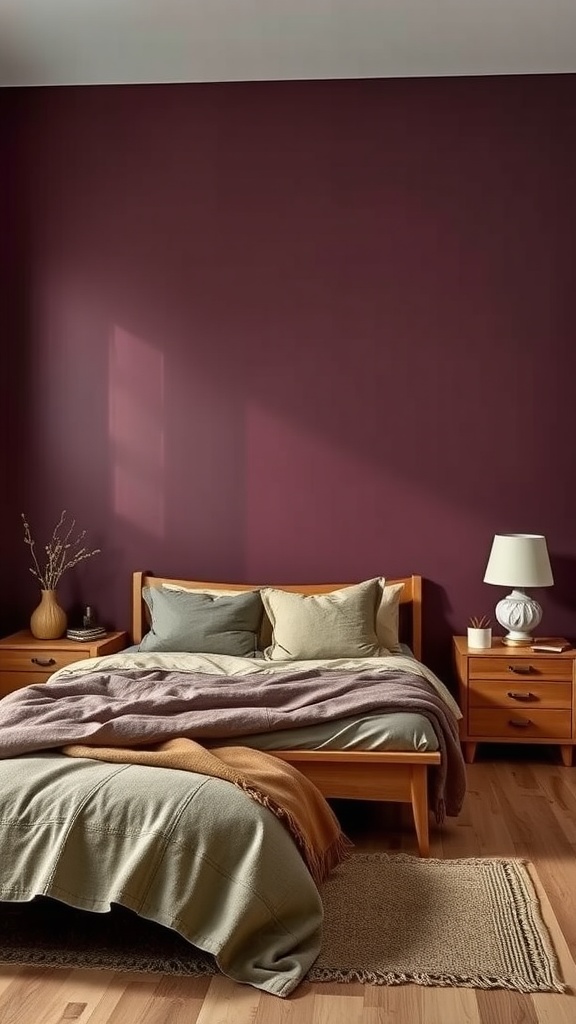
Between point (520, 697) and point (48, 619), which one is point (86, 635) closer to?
point (48, 619)

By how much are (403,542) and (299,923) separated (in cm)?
268

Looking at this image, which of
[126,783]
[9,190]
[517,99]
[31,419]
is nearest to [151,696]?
[126,783]

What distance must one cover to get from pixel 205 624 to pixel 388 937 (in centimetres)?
217

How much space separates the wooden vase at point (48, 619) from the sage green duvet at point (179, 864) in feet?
7.27

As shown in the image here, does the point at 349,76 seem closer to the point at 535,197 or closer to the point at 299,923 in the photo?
the point at 535,197

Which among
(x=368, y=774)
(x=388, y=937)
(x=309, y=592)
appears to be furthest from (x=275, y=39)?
(x=388, y=937)

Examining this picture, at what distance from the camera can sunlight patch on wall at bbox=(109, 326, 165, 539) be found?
5.46m

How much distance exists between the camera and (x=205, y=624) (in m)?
4.95

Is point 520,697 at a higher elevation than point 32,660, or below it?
below

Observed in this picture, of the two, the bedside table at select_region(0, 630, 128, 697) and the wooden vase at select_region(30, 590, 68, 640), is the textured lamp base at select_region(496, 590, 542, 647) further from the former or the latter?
the wooden vase at select_region(30, 590, 68, 640)

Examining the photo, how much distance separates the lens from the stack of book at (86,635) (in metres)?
5.18

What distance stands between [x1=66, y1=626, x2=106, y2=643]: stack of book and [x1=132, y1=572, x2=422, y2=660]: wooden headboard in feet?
0.66

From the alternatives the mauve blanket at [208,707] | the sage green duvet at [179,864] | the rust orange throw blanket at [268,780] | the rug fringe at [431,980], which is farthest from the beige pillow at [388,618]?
the rug fringe at [431,980]

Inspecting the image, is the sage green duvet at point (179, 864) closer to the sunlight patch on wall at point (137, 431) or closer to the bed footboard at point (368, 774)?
the bed footboard at point (368, 774)
